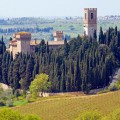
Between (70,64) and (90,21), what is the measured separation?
21.1 m

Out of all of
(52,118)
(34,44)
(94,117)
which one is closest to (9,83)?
(34,44)

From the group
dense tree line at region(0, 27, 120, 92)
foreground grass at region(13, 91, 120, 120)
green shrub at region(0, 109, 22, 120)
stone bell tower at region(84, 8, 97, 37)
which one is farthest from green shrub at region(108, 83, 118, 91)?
green shrub at region(0, 109, 22, 120)

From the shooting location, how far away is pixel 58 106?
54.1 meters

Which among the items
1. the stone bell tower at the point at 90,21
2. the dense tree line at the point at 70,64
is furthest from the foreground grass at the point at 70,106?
the stone bell tower at the point at 90,21

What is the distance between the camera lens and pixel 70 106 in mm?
52781

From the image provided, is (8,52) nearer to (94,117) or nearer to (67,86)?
(67,86)

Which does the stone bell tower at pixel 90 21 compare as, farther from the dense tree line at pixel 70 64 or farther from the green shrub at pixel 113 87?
the green shrub at pixel 113 87

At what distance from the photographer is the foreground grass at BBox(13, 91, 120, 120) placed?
48872 mm

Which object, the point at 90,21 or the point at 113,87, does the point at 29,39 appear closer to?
the point at 90,21

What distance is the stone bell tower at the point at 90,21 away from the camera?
276 feet

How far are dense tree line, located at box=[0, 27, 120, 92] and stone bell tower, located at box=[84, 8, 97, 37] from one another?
20.6ft

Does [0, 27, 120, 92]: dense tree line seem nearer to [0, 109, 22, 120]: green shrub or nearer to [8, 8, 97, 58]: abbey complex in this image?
[8, 8, 97, 58]: abbey complex

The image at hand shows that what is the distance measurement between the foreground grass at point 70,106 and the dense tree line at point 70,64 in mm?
6946

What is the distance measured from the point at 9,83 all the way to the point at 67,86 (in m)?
11.7
